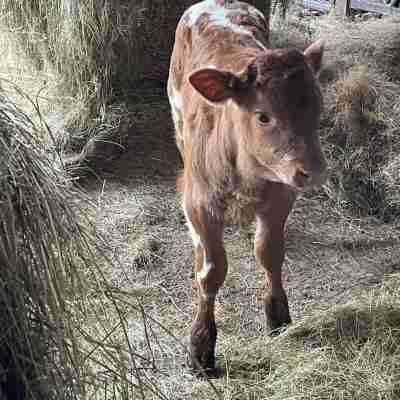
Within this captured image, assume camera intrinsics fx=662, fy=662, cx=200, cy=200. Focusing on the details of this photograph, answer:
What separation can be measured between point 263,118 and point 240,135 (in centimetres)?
25

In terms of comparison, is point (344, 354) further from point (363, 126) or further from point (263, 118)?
point (363, 126)

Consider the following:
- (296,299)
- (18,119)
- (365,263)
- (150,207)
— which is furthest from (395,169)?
(18,119)

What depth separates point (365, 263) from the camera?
4629 millimetres

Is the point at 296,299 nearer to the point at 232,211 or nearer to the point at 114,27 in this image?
the point at 232,211

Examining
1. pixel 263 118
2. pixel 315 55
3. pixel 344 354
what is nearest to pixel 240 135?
pixel 263 118

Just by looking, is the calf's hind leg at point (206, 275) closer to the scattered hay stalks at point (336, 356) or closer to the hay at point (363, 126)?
the scattered hay stalks at point (336, 356)

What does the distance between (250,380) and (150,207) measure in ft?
7.25

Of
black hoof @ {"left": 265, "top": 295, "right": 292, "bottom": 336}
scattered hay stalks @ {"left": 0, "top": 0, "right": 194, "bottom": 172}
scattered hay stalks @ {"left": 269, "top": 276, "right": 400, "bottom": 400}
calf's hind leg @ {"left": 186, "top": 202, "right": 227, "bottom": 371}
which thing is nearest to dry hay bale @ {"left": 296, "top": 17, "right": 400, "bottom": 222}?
scattered hay stalks @ {"left": 269, "top": 276, "right": 400, "bottom": 400}

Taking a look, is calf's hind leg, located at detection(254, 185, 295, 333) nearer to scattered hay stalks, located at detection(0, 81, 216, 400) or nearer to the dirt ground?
the dirt ground

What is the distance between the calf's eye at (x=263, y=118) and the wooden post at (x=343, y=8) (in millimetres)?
6335

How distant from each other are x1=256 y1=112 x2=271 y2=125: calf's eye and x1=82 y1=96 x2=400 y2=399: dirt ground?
124cm

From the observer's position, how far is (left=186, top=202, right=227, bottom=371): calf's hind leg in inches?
141

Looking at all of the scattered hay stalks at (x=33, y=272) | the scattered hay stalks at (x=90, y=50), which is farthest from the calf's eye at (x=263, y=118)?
the scattered hay stalks at (x=90, y=50)

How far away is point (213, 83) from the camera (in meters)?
3.09
